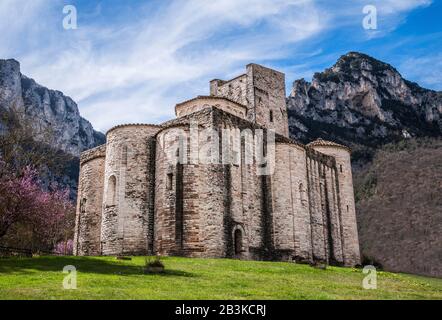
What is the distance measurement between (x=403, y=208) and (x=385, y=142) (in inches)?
1345

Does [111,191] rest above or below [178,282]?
above

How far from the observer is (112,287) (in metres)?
14.6

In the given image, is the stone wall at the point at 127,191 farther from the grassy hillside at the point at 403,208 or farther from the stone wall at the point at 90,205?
the grassy hillside at the point at 403,208

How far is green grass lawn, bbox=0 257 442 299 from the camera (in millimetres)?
13625

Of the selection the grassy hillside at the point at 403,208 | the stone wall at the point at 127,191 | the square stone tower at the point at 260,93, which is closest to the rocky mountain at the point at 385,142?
the grassy hillside at the point at 403,208

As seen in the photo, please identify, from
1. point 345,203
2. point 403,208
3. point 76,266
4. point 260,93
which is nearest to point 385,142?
point 403,208

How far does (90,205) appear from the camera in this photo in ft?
112

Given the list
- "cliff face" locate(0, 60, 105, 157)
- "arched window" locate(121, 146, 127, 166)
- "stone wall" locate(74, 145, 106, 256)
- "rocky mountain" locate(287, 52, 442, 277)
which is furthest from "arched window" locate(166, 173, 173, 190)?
"cliff face" locate(0, 60, 105, 157)

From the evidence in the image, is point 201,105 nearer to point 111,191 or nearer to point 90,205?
point 111,191

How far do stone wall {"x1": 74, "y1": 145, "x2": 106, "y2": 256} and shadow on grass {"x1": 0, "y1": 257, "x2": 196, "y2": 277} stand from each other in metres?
10.1

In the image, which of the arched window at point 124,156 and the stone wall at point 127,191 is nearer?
the stone wall at point 127,191

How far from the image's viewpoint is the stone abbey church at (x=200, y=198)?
1072 inches

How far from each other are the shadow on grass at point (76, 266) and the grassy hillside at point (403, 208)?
148 ft

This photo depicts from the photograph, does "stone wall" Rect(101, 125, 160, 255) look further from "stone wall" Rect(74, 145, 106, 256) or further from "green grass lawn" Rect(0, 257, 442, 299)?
"green grass lawn" Rect(0, 257, 442, 299)
